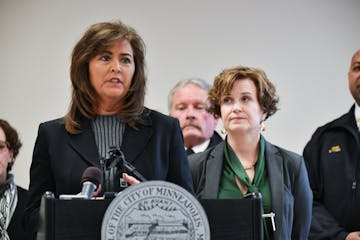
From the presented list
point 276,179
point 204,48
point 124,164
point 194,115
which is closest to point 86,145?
point 124,164

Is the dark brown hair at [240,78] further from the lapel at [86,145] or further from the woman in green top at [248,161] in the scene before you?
the lapel at [86,145]

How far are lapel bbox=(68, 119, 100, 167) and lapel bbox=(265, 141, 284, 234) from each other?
97 centimetres

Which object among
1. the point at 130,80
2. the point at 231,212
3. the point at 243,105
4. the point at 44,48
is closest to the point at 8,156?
the point at 44,48

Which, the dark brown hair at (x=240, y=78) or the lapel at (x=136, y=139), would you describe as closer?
the lapel at (x=136, y=139)

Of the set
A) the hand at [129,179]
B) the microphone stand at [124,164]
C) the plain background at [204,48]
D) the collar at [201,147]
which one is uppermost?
the plain background at [204,48]

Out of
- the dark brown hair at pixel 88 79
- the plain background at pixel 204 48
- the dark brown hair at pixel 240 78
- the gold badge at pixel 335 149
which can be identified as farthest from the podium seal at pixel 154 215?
the plain background at pixel 204 48

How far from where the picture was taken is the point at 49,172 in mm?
2457

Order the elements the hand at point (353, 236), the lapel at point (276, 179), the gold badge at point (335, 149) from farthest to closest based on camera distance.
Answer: the gold badge at point (335, 149) < the hand at point (353, 236) < the lapel at point (276, 179)

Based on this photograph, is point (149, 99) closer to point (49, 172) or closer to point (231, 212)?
point (49, 172)

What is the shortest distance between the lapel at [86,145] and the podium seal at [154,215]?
72 centimetres

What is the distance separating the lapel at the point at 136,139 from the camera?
2.39 metres

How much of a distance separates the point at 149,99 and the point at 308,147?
1729 mm

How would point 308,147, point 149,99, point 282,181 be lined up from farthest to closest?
point 149,99 < point 308,147 < point 282,181

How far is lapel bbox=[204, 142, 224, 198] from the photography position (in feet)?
10.3
